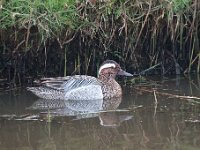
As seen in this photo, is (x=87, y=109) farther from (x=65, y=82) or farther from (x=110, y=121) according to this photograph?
(x=65, y=82)

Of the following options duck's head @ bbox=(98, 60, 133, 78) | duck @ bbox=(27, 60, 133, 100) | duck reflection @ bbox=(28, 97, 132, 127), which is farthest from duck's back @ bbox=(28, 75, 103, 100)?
duck's head @ bbox=(98, 60, 133, 78)

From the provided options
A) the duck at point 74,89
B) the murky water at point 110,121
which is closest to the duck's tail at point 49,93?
the duck at point 74,89

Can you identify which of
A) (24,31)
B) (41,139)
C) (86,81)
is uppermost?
(24,31)

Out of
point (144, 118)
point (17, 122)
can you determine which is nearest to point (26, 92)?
point (17, 122)

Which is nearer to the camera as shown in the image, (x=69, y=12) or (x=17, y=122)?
(x=17, y=122)

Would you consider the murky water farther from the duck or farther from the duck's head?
the duck's head

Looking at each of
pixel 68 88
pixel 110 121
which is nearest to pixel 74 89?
pixel 68 88

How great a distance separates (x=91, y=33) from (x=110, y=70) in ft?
2.22

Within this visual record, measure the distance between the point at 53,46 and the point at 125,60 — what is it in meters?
1.21

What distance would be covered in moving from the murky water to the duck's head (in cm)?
26

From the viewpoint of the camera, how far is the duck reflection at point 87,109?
304 inches

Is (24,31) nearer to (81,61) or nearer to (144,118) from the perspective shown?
(81,61)

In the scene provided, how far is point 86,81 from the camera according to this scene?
903cm

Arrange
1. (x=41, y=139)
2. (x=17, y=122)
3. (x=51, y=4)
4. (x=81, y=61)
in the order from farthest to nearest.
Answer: (x=81, y=61) → (x=51, y=4) → (x=17, y=122) → (x=41, y=139)
